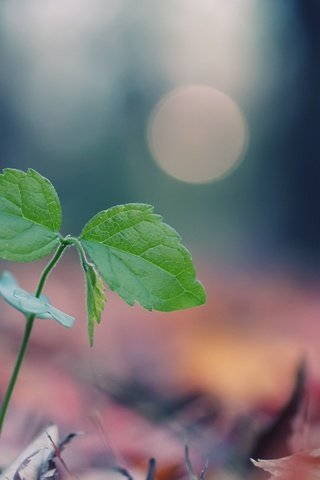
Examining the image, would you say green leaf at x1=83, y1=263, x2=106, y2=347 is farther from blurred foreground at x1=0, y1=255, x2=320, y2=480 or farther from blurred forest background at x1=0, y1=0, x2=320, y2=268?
blurred forest background at x1=0, y1=0, x2=320, y2=268

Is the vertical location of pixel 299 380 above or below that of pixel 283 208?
below

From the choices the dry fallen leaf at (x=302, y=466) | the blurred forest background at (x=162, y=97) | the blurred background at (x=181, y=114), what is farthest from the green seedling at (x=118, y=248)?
the blurred forest background at (x=162, y=97)

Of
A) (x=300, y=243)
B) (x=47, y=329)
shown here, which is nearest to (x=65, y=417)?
(x=47, y=329)

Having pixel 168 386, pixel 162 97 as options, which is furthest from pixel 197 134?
pixel 168 386

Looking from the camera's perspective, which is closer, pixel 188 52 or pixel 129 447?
pixel 129 447

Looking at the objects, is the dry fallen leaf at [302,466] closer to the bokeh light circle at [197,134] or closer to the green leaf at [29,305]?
the green leaf at [29,305]

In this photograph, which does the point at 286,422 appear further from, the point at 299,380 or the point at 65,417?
the point at 65,417

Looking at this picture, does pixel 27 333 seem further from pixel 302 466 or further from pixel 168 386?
pixel 168 386

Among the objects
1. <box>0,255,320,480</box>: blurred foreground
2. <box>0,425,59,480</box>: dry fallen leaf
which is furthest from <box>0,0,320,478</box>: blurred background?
<box>0,425,59,480</box>: dry fallen leaf
